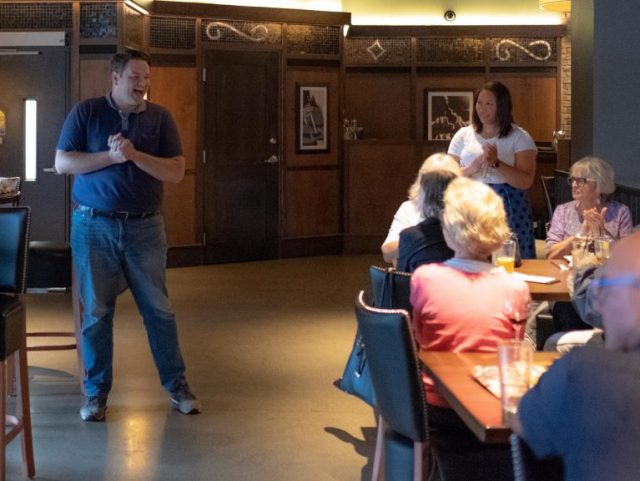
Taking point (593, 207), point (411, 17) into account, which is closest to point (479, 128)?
point (593, 207)

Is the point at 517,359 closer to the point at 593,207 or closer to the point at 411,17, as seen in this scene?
the point at 593,207

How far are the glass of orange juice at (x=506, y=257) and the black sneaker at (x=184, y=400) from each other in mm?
1669

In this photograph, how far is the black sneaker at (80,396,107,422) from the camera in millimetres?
5152

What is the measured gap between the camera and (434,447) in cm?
323

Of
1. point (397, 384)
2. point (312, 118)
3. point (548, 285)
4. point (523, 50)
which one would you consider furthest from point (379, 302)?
point (523, 50)

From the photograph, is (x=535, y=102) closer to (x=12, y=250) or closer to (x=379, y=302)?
(x=379, y=302)

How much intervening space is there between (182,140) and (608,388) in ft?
31.1

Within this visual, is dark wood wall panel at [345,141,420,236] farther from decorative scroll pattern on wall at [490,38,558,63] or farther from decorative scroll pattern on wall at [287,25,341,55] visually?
decorative scroll pattern on wall at [490,38,558,63]

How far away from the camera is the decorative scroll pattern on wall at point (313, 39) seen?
11.9m

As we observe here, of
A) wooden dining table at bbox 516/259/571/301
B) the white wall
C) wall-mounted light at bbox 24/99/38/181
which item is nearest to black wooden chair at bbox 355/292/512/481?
wooden dining table at bbox 516/259/571/301

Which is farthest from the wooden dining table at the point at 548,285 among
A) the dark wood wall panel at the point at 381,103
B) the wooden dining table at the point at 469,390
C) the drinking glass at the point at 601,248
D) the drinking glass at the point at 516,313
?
the dark wood wall panel at the point at 381,103

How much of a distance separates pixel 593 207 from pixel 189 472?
242 cm

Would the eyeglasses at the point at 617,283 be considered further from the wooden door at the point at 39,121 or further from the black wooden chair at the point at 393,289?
the wooden door at the point at 39,121

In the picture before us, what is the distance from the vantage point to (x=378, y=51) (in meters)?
13.3
